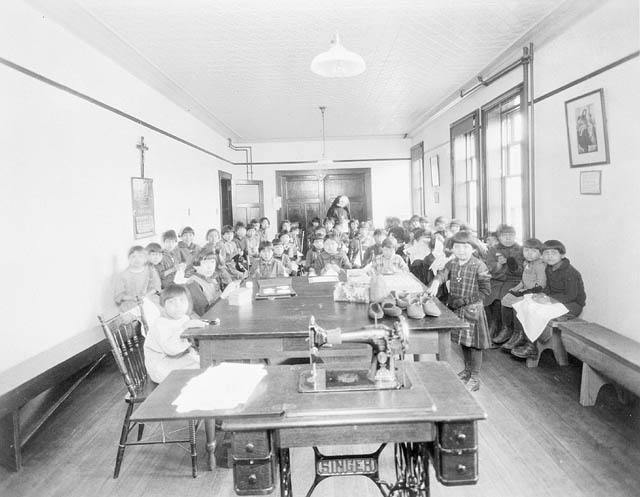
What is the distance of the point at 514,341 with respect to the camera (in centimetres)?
498

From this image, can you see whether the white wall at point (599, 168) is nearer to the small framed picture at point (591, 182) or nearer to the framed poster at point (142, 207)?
the small framed picture at point (591, 182)

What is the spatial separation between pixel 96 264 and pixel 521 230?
15.3ft

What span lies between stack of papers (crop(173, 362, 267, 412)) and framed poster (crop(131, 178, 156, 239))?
4.07 meters

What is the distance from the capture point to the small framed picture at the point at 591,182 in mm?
4297

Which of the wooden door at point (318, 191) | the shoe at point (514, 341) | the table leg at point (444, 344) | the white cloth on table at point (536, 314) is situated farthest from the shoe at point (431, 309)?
the wooden door at point (318, 191)

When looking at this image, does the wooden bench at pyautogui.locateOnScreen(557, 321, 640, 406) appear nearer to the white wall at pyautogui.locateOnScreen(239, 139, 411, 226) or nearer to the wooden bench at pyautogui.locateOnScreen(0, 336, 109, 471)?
the wooden bench at pyautogui.locateOnScreen(0, 336, 109, 471)

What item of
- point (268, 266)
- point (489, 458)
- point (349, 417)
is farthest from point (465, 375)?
point (268, 266)

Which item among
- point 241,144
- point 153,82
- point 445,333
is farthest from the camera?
point 241,144

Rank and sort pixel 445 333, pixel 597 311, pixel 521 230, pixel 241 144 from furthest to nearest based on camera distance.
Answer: pixel 241 144 < pixel 521 230 < pixel 597 311 < pixel 445 333

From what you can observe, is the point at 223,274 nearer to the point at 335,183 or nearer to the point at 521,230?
the point at 521,230

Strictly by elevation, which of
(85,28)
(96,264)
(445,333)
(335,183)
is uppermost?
(85,28)

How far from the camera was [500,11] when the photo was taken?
4.46 metres

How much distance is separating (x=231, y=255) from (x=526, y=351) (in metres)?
5.04

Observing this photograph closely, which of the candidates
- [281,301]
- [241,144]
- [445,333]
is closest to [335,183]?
[241,144]
